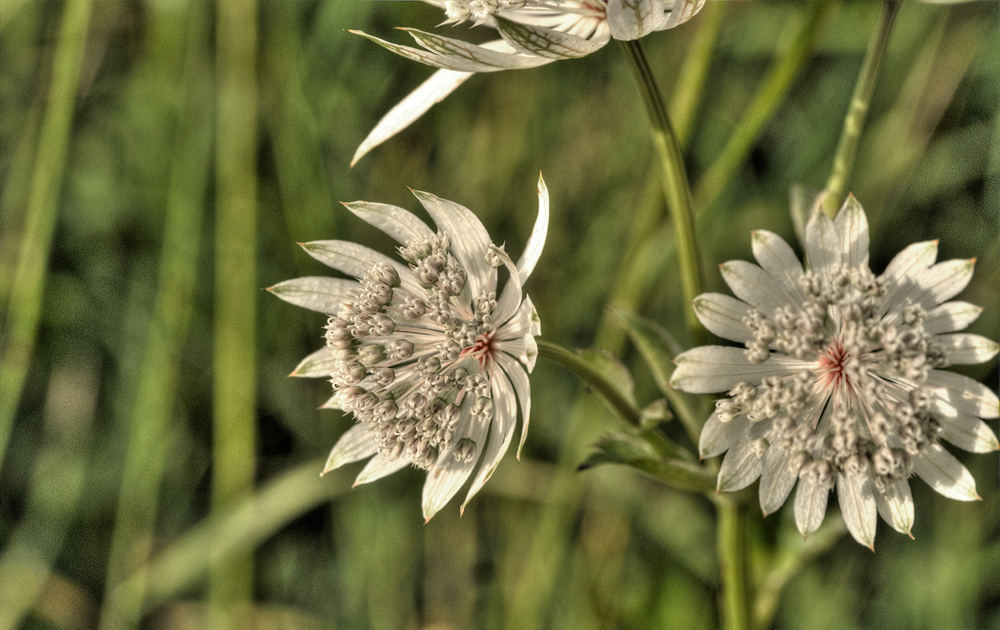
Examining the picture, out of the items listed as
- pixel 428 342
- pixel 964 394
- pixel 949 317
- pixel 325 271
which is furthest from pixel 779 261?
pixel 325 271

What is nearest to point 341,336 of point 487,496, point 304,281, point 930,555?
point 304,281

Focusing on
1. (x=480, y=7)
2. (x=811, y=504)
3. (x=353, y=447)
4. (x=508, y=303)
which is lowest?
(x=811, y=504)

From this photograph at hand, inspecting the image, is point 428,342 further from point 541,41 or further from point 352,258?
point 541,41

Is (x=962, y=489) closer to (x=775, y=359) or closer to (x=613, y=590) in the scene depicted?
(x=775, y=359)

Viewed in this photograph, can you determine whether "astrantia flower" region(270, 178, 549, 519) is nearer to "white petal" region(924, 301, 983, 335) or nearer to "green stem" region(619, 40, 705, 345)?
"green stem" region(619, 40, 705, 345)

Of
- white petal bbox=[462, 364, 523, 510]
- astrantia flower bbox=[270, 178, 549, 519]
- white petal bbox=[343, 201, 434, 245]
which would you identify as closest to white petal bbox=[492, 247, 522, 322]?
astrantia flower bbox=[270, 178, 549, 519]

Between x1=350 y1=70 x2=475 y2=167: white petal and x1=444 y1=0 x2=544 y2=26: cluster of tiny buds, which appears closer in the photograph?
x1=444 y1=0 x2=544 y2=26: cluster of tiny buds
